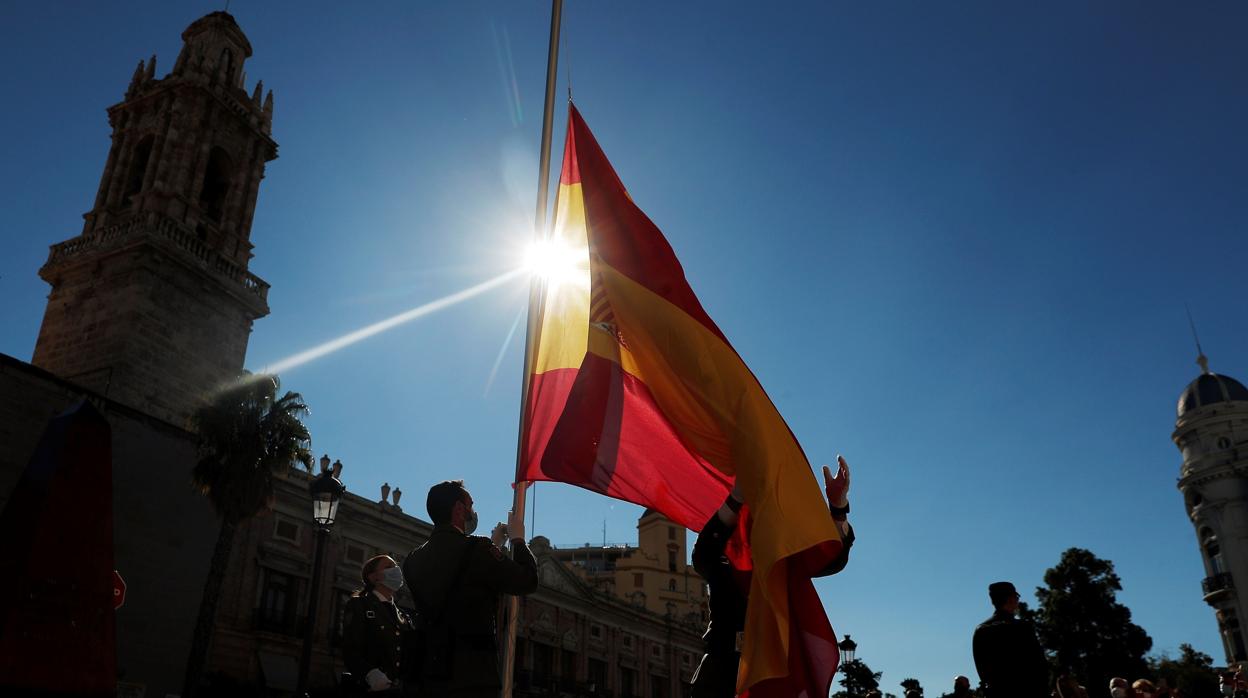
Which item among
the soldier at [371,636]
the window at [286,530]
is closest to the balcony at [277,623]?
the window at [286,530]

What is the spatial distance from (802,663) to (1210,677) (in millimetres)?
50318

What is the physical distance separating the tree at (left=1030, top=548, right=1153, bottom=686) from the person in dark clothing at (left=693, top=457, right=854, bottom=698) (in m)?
39.2

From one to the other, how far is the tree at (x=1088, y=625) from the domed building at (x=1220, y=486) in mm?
7522

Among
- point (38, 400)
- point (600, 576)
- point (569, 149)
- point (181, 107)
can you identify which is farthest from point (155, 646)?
point (600, 576)

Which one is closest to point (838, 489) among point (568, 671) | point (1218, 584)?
point (568, 671)

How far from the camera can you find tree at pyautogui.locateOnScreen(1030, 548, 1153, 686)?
38.5m

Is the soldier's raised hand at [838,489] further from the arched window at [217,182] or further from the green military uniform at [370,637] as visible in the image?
the arched window at [217,182]

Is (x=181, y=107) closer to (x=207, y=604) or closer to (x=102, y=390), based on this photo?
(x=102, y=390)

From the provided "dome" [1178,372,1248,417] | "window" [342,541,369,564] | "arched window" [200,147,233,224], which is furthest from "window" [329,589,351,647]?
"dome" [1178,372,1248,417]

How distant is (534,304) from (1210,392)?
55.9 m

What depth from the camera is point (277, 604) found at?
27562 millimetres

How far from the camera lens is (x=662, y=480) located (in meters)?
5.73

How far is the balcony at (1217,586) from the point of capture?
144 ft

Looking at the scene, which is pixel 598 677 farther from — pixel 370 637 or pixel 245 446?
pixel 370 637
